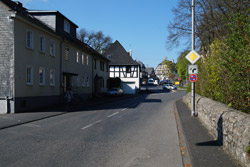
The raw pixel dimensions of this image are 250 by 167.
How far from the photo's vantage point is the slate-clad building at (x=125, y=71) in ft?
173

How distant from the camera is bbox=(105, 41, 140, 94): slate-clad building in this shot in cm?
5266

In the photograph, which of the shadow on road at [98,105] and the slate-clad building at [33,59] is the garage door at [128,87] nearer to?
the shadow on road at [98,105]

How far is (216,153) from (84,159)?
3128 mm

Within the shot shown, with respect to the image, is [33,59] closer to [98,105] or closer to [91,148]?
[98,105]

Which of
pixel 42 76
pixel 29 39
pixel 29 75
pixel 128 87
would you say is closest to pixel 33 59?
pixel 29 75

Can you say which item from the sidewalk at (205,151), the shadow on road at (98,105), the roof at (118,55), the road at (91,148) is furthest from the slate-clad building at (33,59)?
the roof at (118,55)

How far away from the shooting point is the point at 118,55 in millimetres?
55094

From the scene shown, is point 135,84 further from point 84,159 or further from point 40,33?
point 84,159

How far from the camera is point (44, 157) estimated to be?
20.2 feet

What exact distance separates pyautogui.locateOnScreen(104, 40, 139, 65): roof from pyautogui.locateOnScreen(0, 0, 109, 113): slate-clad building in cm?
2393

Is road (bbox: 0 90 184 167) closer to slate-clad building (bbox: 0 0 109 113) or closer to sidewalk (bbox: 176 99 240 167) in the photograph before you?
sidewalk (bbox: 176 99 240 167)

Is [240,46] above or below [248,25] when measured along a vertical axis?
below

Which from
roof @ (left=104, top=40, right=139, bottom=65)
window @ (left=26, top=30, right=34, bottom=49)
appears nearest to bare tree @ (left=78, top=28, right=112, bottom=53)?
roof @ (left=104, top=40, right=139, bottom=65)

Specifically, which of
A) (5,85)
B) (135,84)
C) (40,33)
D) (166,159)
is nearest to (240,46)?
(166,159)
